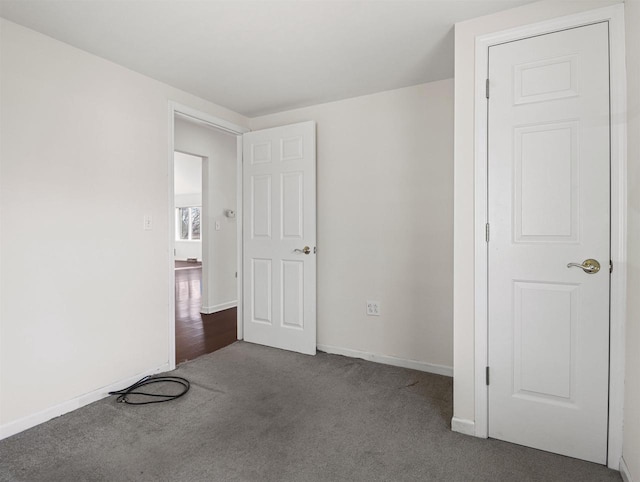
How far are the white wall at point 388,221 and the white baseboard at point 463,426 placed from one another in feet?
2.67

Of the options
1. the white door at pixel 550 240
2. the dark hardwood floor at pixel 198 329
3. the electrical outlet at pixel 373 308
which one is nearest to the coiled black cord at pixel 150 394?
the dark hardwood floor at pixel 198 329

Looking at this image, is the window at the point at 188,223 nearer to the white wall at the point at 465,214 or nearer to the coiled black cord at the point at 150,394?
the coiled black cord at the point at 150,394

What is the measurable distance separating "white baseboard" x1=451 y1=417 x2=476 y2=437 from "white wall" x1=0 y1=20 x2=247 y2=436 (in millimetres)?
2242

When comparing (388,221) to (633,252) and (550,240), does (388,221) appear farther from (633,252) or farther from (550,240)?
(633,252)

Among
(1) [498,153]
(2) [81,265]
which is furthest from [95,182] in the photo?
(1) [498,153]

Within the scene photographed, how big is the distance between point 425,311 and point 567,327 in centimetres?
118

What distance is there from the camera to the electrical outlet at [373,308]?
314cm

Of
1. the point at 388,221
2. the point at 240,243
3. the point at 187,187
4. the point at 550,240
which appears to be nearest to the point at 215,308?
the point at 240,243

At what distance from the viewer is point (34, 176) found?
6.95 ft

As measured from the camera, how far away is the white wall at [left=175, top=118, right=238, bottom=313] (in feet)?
15.8

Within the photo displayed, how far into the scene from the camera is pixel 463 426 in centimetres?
204

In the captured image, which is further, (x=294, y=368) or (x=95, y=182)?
(x=294, y=368)

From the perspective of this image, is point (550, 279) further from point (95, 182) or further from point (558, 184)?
point (95, 182)

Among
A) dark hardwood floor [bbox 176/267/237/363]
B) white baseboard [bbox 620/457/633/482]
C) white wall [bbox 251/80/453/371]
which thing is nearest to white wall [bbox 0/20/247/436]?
dark hardwood floor [bbox 176/267/237/363]
